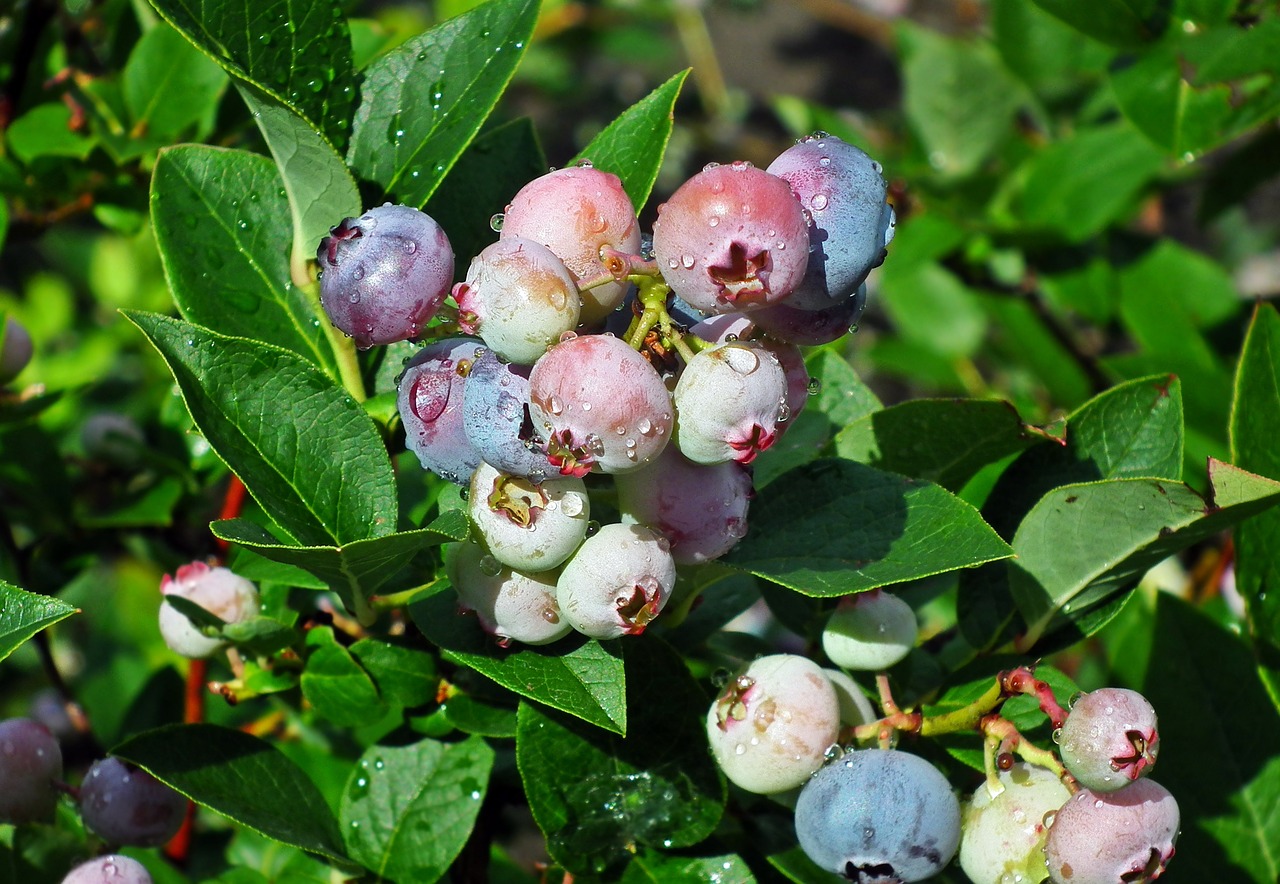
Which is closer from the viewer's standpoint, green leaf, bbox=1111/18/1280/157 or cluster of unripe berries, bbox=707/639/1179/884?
cluster of unripe berries, bbox=707/639/1179/884

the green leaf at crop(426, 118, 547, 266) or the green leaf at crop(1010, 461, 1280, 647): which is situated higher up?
the green leaf at crop(426, 118, 547, 266)

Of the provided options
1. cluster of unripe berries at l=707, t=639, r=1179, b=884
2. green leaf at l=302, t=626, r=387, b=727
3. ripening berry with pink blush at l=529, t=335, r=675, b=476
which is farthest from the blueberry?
green leaf at l=302, t=626, r=387, b=727

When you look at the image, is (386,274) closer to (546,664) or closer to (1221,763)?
(546,664)

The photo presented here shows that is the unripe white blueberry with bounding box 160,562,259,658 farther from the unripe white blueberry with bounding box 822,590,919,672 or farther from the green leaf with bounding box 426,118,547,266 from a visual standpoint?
the unripe white blueberry with bounding box 822,590,919,672

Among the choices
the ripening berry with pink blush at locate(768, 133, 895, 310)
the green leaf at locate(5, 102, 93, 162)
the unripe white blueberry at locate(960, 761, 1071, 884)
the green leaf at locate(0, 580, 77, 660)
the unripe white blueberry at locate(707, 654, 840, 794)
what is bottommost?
the unripe white blueberry at locate(960, 761, 1071, 884)

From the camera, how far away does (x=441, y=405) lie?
0.84 m

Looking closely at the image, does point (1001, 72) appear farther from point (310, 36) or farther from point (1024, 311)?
point (310, 36)

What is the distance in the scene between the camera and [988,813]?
36.3 inches

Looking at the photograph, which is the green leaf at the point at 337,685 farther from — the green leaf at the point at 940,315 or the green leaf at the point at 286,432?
the green leaf at the point at 940,315

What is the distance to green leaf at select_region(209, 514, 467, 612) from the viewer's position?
0.79 metres

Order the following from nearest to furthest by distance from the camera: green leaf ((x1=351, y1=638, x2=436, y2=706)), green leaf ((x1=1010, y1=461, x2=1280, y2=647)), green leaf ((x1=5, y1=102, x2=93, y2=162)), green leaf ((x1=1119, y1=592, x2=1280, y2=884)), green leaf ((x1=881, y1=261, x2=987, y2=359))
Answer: green leaf ((x1=1010, y1=461, x2=1280, y2=647)) < green leaf ((x1=351, y1=638, x2=436, y2=706)) < green leaf ((x1=1119, y1=592, x2=1280, y2=884)) < green leaf ((x1=5, y1=102, x2=93, y2=162)) < green leaf ((x1=881, y1=261, x2=987, y2=359))

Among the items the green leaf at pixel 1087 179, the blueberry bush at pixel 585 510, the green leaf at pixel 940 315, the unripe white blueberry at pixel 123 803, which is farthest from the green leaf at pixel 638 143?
the green leaf at pixel 940 315

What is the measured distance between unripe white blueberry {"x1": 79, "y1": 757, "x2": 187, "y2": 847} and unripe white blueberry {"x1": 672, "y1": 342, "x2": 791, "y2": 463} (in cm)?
71

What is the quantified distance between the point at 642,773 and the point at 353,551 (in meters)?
0.35
